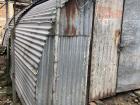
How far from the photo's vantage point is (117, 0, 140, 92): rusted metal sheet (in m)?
5.72

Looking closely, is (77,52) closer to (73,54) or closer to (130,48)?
(73,54)

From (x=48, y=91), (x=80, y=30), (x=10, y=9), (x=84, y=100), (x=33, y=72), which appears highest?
(x=10, y=9)

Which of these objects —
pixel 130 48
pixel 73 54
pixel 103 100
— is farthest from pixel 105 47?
pixel 103 100

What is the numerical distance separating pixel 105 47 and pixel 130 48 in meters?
0.97

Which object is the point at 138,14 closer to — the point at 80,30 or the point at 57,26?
the point at 80,30

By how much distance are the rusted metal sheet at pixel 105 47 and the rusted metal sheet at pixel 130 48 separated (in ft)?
0.77

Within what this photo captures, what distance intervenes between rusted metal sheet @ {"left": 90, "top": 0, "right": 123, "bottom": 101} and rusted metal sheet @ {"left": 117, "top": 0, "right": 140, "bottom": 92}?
0.24 metres

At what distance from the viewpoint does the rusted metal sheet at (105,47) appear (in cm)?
516

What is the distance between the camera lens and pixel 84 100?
16.5 ft

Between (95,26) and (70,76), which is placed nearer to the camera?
(70,76)

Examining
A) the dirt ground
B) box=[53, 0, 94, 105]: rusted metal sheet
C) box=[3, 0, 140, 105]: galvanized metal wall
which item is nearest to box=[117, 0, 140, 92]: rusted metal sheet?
box=[3, 0, 140, 105]: galvanized metal wall

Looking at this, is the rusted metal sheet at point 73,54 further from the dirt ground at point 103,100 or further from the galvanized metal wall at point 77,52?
the dirt ground at point 103,100

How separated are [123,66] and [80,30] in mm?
1920

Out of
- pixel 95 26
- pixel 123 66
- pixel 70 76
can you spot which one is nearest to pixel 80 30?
pixel 95 26
